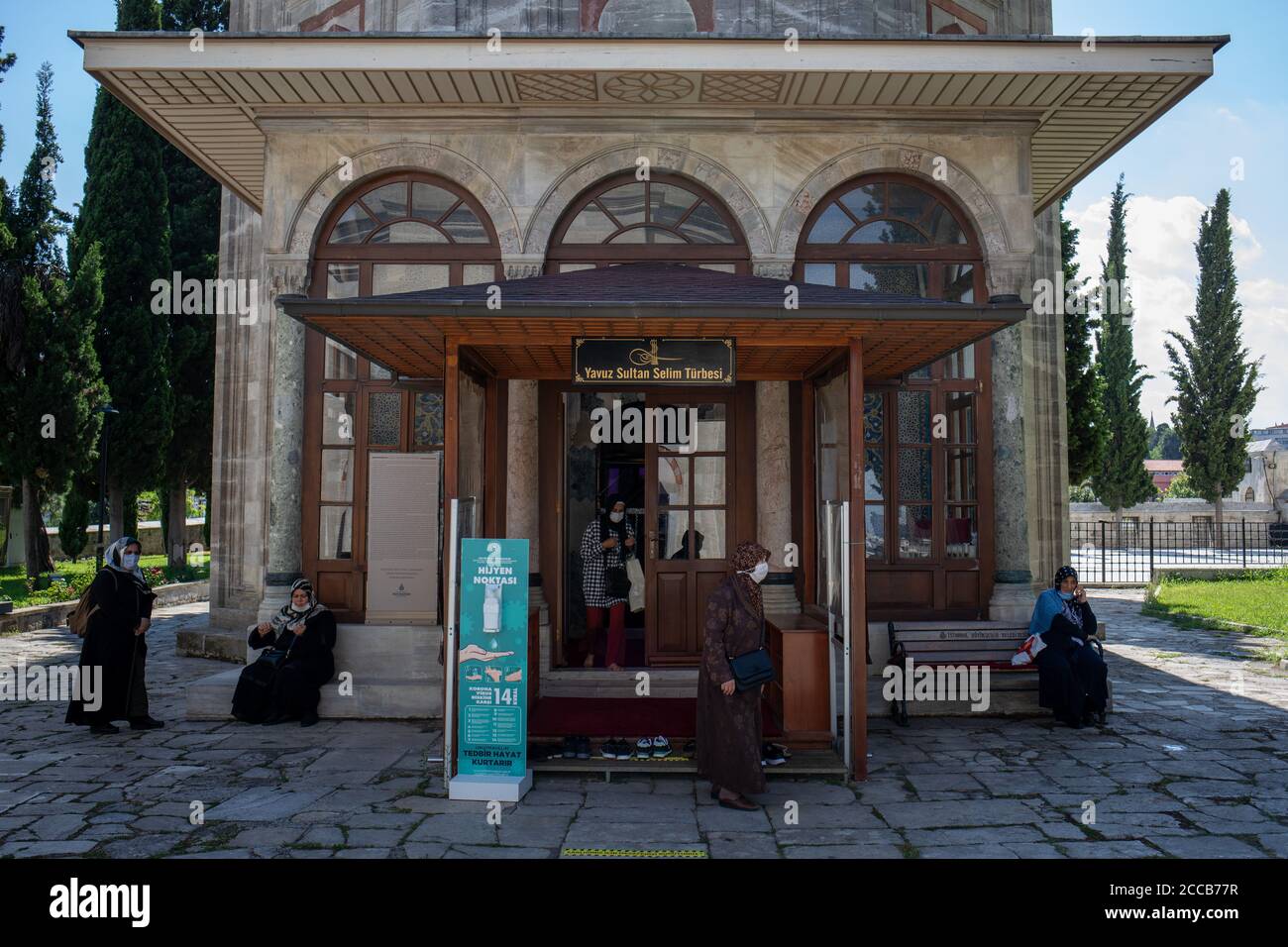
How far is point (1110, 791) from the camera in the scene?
6.31 m

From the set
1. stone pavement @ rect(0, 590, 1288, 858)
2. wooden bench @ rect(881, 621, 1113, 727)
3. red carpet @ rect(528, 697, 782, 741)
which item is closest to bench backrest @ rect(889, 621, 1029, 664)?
wooden bench @ rect(881, 621, 1113, 727)

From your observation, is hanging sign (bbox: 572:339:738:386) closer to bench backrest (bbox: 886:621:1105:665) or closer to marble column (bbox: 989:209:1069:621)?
bench backrest (bbox: 886:621:1105:665)

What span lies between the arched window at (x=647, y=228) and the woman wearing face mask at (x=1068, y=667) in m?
4.53

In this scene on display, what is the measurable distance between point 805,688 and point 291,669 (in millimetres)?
4713

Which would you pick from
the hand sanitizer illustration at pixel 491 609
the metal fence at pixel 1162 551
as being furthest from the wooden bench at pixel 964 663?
the metal fence at pixel 1162 551

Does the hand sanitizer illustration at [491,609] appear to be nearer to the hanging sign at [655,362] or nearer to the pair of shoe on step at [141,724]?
the hanging sign at [655,362]

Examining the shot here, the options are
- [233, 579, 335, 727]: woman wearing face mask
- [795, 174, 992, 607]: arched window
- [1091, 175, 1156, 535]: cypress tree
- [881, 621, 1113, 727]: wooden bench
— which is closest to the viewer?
[233, 579, 335, 727]: woman wearing face mask

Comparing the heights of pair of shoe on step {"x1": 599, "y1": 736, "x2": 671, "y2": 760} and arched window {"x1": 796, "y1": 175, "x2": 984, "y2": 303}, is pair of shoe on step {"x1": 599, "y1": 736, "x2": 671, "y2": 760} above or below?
below

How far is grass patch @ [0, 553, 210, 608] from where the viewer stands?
1777 centimetres

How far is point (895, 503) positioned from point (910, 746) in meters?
2.70

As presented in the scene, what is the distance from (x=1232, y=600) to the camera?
18172 mm

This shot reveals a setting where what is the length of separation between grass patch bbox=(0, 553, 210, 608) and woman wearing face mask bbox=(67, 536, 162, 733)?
18.2 ft
